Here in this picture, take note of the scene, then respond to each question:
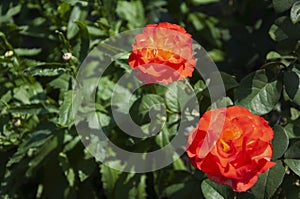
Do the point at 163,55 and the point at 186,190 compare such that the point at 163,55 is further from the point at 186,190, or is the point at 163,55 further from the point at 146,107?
the point at 186,190

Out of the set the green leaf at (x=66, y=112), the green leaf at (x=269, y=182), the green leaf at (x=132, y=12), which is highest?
the green leaf at (x=269, y=182)

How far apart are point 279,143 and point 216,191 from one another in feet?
0.74

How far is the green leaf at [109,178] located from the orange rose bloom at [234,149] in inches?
25.0

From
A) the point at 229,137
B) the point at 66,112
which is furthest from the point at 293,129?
the point at 66,112

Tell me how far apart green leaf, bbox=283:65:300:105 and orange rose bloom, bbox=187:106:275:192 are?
0.26 metres

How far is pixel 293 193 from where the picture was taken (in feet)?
5.63

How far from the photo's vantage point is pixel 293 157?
5.26ft

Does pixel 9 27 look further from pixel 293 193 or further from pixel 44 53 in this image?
pixel 293 193

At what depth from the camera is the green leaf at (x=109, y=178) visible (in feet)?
6.57

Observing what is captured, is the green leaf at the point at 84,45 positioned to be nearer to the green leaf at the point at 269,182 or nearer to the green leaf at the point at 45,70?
the green leaf at the point at 45,70

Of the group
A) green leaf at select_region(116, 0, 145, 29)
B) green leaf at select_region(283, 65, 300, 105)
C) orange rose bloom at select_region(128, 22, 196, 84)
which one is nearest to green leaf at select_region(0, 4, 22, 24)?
green leaf at select_region(116, 0, 145, 29)

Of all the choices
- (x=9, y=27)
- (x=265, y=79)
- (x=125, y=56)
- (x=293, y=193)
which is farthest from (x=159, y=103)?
(x=9, y=27)

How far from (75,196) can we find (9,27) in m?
0.65

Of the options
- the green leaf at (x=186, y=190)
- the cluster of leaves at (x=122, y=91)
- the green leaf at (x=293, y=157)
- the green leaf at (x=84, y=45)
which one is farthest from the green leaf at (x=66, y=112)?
the green leaf at (x=293, y=157)
